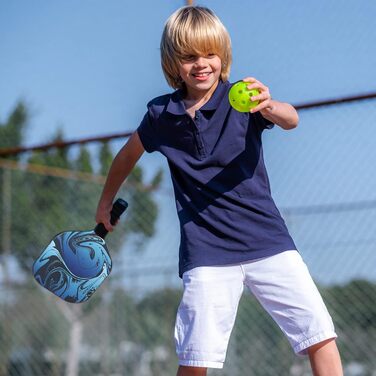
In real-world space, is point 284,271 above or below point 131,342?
above

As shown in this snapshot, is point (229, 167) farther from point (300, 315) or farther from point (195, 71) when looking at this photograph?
point (300, 315)

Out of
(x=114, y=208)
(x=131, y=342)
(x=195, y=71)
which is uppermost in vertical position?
(x=195, y=71)

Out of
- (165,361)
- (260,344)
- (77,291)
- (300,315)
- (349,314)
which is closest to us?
(300,315)

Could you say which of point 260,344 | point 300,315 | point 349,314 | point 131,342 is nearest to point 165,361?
point 131,342

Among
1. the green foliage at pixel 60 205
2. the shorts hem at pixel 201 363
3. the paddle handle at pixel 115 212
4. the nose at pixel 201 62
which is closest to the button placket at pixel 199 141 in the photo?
the nose at pixel 201 62

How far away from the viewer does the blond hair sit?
97.8 inches

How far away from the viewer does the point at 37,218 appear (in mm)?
6254

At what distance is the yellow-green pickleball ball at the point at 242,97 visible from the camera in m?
2.24

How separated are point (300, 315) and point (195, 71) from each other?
72cm

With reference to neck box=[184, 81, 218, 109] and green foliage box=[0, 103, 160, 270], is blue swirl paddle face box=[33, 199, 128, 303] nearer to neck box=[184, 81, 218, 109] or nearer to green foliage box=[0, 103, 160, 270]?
neck box=[184, 81, 218, 109]

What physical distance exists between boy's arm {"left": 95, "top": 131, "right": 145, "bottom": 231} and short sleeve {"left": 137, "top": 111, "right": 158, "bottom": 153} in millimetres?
27

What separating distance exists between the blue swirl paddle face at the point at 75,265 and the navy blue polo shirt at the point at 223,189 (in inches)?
14.0

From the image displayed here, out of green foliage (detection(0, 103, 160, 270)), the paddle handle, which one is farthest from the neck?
green foliage (detection(0, 103, 160, 270))

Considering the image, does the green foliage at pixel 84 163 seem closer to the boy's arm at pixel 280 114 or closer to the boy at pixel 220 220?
the boy at pixel 220 220
